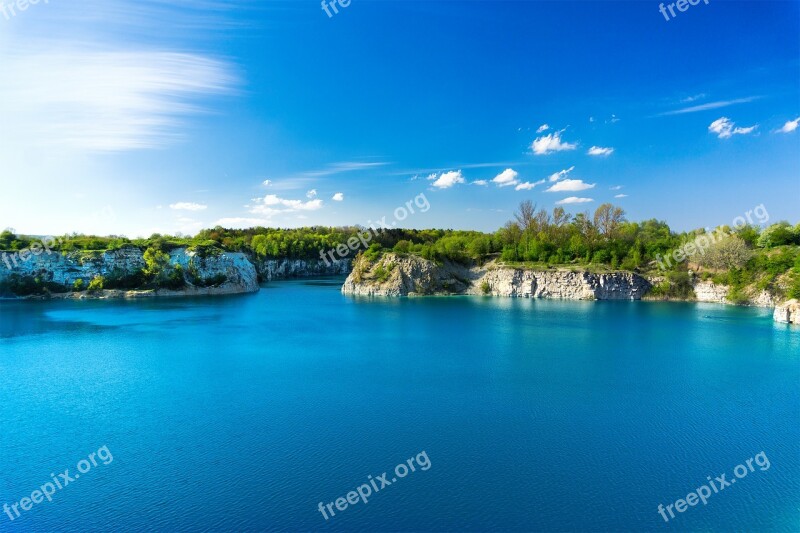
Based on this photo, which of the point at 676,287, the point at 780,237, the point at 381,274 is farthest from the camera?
the point at 381,274

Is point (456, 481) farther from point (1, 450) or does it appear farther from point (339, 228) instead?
point (339, 228)

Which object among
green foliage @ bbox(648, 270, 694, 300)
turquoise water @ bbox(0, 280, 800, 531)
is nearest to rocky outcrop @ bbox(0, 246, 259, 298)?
turquoise water @ bbox(0, 280, 800, 531)

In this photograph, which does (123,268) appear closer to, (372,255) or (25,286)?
(25,286)

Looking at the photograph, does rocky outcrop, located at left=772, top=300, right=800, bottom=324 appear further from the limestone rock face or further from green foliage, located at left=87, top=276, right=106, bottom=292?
green foliage, located at left=87, top=276, right=106, bottom=292

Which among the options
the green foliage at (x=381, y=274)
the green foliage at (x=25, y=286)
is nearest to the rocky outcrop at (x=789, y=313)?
the green foliage at (x=381, y=274)

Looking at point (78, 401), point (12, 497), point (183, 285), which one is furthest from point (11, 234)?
point (12, 497)

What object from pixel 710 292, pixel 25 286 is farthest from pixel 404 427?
pixel 25 286
